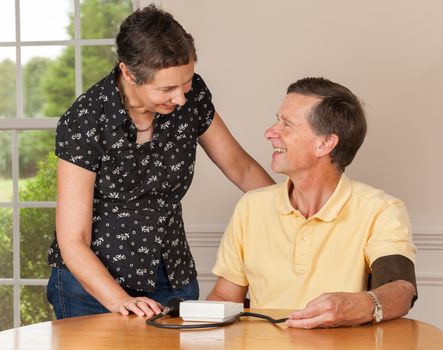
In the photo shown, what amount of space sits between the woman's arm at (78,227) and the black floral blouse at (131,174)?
44mm

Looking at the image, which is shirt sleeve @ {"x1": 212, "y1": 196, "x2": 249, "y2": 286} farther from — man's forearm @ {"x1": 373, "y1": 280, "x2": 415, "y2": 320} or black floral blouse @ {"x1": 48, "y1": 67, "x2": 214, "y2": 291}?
man's forearm @ {"x1": 373, "y1": 280, "x2": 415, "y2": 320}

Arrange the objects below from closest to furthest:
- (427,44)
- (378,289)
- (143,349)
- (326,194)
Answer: (143,349)
(378,289)
(326,194)
(427,44)

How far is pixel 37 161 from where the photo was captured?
4.71 meters

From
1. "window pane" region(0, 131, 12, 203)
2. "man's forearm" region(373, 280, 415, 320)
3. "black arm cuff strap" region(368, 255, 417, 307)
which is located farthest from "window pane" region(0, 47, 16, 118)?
"man's forearm" region(373, 280, 415, 320)

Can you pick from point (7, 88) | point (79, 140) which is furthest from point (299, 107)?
point (7, 88)

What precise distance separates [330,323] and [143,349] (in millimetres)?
475

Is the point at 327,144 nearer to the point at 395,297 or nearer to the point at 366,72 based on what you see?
the point at 395,297

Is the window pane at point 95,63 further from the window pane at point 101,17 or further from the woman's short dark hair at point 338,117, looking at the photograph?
the woman's short dark hair at point 338,117

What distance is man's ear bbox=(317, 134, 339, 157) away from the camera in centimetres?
269

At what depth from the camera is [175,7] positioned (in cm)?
376

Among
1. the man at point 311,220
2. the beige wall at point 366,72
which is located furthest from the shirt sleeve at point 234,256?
the beige wall at point 366,72

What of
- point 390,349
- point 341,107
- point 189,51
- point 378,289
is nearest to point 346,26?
point 341,107

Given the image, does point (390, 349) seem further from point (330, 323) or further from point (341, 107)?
point (341, 107)

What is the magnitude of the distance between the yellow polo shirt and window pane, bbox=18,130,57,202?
2.12m
